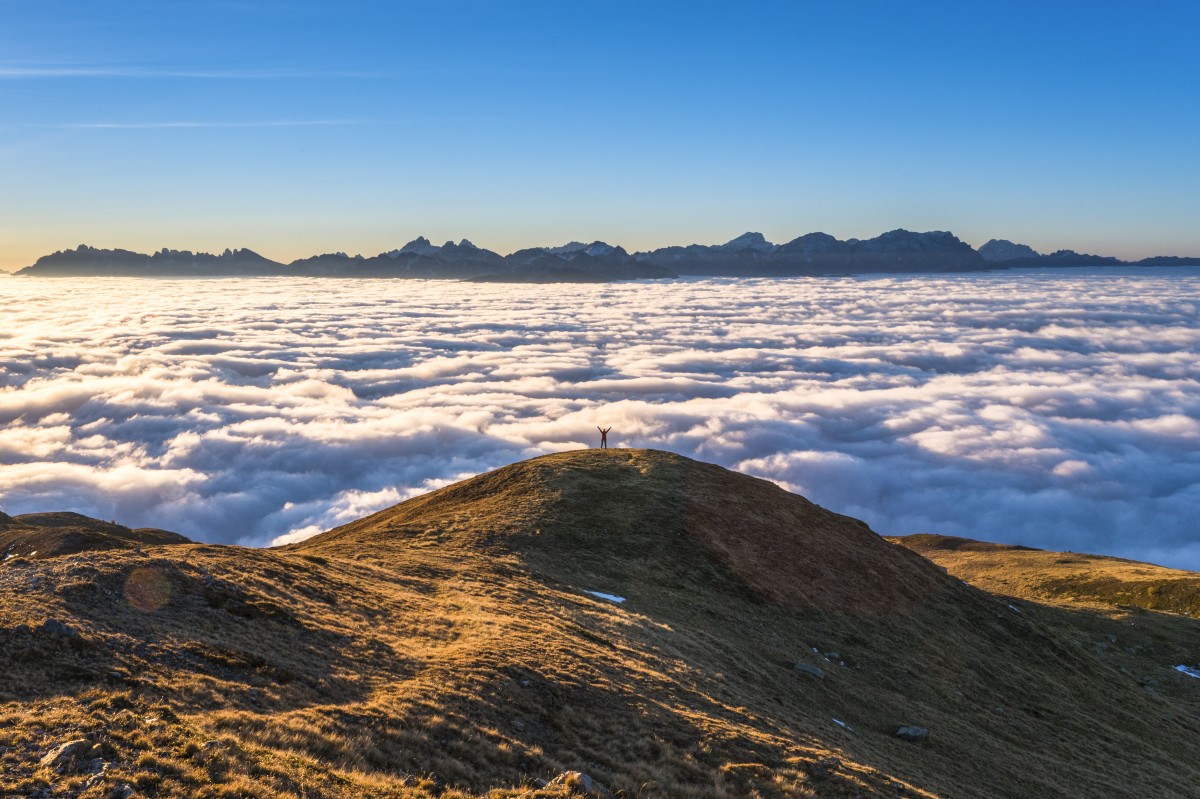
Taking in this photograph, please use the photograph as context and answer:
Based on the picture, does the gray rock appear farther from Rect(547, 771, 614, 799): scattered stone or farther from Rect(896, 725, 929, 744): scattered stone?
Rect(896, 725, 929, 744): scattered stone

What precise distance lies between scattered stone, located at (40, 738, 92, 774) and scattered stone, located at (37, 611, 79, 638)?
575 cm

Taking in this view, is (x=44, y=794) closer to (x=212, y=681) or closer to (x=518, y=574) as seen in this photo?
(x=212, y=681)

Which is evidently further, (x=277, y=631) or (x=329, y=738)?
(x=277, y=631)

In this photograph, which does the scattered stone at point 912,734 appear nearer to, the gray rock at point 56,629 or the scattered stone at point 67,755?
the scattered stone at point 67,755

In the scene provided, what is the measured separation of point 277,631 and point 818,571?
34.2 m

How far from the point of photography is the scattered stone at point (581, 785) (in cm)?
1523

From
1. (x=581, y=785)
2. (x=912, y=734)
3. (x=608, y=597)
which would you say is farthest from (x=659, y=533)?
(x=581, y=785)

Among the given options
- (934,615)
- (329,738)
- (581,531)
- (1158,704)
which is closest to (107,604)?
(329,738)

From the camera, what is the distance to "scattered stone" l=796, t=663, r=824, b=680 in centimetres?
3216

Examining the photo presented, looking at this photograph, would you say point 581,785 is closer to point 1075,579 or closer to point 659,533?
point 659,533

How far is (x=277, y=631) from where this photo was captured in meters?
22.4

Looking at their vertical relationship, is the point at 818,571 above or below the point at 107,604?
below

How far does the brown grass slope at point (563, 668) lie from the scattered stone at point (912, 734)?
38.3 inches

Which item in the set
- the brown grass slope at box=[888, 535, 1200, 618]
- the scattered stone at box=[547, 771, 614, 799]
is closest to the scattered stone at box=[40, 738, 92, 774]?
the scattered stone at box=[547, 771, 614, 799]
